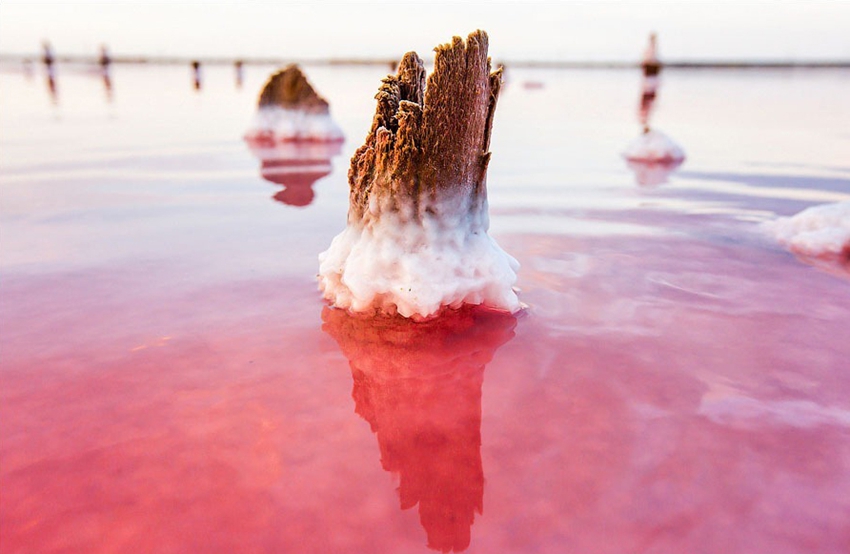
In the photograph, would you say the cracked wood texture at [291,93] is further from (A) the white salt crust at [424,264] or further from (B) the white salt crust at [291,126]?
(A) the white salt crust at [424,264]

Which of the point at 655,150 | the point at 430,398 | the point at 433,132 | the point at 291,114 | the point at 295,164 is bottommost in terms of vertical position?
the point at 430,398

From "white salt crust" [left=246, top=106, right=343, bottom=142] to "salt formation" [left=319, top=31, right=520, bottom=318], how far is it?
647 centimetres

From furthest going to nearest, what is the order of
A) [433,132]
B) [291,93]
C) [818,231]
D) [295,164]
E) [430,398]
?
[291,93] → [295,164] → [818,231] → [433,132] → [430,398]

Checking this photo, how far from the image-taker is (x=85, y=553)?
1.29 meters

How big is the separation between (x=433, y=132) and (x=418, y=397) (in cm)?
116

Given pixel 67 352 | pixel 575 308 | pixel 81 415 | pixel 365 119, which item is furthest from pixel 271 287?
pixel 365 119

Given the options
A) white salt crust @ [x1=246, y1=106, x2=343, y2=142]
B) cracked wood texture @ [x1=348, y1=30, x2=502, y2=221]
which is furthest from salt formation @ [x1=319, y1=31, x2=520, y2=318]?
white salt crust @ [x1=246, y1=106, x2=343, y2=142]

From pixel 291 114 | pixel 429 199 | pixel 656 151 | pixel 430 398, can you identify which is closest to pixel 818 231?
pixel 429 199

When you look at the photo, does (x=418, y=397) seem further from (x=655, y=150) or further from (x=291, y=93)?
(x=291, y=93)

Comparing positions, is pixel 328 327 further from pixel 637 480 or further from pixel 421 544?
pixel 637 480

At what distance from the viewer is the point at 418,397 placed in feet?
6.29

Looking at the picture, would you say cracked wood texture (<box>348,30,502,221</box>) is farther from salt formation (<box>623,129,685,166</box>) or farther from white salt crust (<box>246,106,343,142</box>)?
white salt crust (<box>246,106,343,142</box>)

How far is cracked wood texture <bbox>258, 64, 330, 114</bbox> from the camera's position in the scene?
28.6 feet

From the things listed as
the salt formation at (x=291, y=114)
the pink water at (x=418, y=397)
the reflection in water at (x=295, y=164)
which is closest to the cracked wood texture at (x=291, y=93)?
the salt formation at (x=291, y=114)
